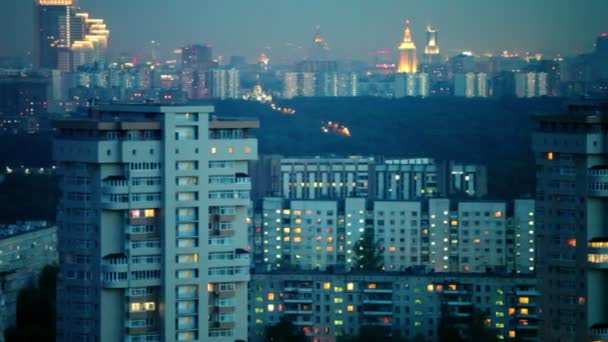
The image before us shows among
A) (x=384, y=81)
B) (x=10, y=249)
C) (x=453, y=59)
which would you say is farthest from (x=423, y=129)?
(x=10, y=249)

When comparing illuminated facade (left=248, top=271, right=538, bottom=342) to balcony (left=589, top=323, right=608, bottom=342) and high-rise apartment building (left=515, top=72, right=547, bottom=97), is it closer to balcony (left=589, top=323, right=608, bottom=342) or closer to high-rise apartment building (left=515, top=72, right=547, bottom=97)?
balcony (left=589, top=323, right=608, bottom=342)

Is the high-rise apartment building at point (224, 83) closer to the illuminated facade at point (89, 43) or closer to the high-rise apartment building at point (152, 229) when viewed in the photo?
the illuminated facade at point (89, 43)

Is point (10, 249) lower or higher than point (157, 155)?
lower

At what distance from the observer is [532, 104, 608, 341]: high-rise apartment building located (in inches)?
448

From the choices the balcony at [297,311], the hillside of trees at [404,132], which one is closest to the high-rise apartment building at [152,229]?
the balcony at [297,311]

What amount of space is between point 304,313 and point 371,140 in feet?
56.7

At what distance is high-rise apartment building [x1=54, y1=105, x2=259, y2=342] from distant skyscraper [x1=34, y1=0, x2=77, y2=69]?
Answer: 1894cm

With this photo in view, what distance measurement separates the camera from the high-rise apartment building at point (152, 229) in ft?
33.2

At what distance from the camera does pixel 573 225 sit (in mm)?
11500

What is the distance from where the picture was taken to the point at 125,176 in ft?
33.3

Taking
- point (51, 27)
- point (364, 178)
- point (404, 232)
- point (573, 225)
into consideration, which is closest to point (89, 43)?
point (51, 27)

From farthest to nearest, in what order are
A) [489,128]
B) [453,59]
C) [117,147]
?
[453,59]
[489,128]
[117,147]

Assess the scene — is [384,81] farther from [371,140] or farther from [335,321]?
[335,321]

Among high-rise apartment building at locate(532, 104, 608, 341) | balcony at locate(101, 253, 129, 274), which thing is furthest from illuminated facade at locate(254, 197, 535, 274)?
balcony at locate(101, 253, 129, 274)
